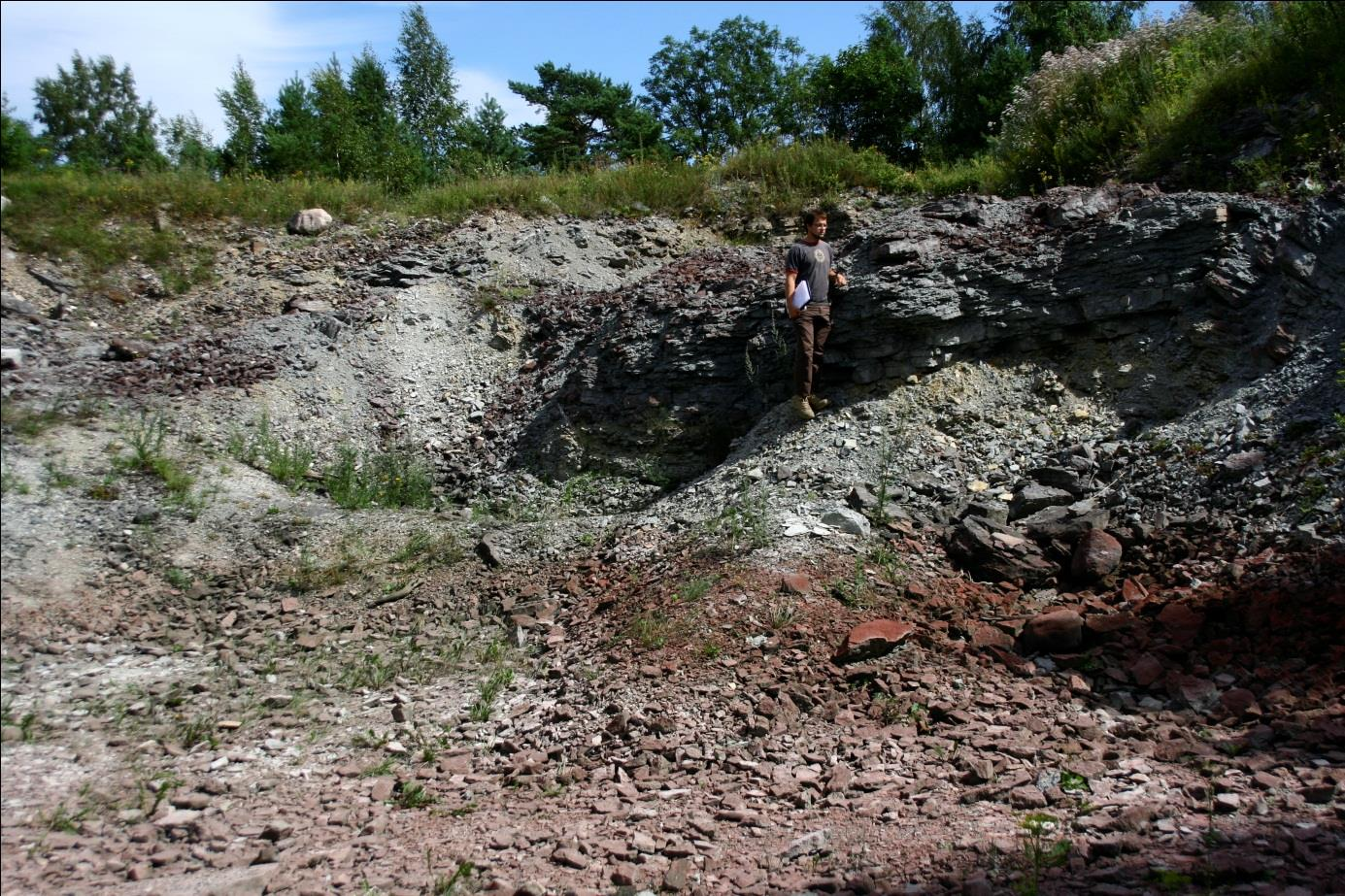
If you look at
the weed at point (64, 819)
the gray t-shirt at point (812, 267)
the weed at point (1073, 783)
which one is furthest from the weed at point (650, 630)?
the gray t-shirt at point (812, 267)

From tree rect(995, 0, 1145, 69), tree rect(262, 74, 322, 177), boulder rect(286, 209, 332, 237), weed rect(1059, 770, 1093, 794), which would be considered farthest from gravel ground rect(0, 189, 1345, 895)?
tree rect(995, 0, 1145, 69)

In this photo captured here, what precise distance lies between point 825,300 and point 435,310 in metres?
4.57

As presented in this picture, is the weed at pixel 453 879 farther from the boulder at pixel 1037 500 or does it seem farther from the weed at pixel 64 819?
the boulder at pixel 1037 500

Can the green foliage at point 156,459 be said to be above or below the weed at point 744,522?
above

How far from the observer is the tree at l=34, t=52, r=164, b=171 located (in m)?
5.67

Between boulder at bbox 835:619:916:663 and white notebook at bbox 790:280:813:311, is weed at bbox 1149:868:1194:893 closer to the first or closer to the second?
boulder at bbox 835:619:916:663

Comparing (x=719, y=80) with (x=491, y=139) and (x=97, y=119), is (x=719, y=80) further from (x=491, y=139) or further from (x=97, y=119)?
(x=97, y=119)

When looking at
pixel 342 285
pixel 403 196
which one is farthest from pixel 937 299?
pixel 403 196

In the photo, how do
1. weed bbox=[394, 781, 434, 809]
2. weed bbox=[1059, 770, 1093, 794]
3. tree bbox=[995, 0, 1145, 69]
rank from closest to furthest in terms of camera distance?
weed bbox=[1059, 770, 1093, 794]
weed bbox=[394, 781, 434, 809]
tree bbox=[995, 0, 1145, 69]

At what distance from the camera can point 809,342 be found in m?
8.30

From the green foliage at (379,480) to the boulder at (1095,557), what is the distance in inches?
210

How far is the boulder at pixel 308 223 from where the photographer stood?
11203 millimetres

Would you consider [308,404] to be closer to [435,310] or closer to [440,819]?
[435,310]

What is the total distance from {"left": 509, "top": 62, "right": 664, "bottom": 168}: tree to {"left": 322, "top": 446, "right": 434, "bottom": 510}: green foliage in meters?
18.1
